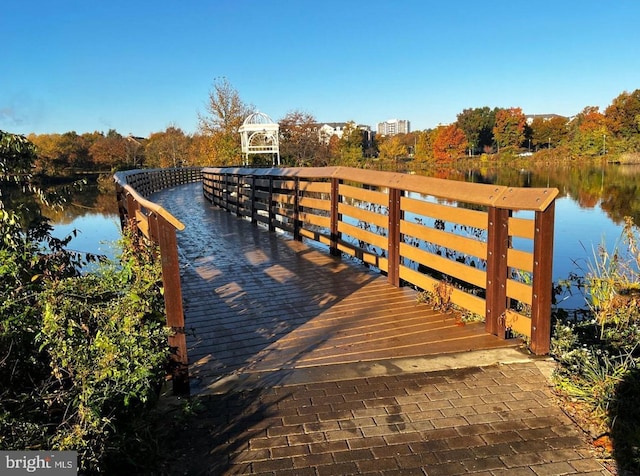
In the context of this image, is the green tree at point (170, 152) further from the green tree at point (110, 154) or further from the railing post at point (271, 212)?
the railing post at point (271, 212)

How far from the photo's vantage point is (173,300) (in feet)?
9.42

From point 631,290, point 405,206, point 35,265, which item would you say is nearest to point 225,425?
point 35,265

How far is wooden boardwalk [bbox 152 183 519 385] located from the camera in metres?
3.42

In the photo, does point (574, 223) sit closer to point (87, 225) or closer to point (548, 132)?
point (87, 225)

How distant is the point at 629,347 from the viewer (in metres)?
3.28

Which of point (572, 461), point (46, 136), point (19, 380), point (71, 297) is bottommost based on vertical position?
point (572, 461)

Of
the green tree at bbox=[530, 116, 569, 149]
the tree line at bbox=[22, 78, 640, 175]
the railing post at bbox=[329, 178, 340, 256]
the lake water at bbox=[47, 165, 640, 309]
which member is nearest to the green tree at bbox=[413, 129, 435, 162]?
the tree line at bbox=[22, 78, 640, 175]

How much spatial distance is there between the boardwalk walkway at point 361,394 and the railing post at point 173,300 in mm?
152

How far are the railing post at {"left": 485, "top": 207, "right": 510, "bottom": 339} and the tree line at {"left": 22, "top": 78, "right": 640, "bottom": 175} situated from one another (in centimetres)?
325

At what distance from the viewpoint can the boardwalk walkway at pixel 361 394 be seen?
224 cm

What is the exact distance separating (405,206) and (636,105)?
60879 millimetres

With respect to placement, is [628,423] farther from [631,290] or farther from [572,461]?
[631,290]

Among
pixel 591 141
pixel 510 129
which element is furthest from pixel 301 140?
pixel 510 129

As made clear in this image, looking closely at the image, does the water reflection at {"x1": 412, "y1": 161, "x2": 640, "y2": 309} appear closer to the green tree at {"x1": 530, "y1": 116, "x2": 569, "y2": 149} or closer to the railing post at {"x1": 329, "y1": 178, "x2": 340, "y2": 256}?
the railing post at {"x1": 329, "y1": 178, "x2": 340, "y2": 256}
